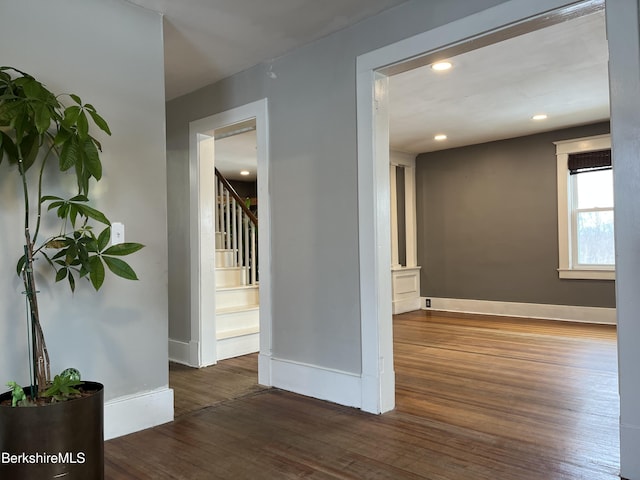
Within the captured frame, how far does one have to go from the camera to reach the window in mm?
5836

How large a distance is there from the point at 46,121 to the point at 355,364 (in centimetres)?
207

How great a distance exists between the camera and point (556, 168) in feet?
20.1

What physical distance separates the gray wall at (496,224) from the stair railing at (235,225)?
3072mm

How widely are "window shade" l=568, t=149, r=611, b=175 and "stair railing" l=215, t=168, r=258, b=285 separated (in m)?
4.10

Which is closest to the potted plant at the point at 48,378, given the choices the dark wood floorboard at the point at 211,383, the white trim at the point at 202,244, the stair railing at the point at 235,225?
the dark wood floorboard at the point at 211,383

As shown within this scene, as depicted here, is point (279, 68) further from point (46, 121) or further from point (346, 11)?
point (46, 121)

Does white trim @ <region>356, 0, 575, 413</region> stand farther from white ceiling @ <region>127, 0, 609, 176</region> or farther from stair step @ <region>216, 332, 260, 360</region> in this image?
stair step @ <region>216, 332, 260, 360</region>

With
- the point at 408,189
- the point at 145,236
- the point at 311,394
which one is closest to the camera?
the point at 145,236

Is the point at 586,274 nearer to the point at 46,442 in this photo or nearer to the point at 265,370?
the point at 265,370

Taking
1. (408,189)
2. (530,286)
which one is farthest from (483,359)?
(408,189)

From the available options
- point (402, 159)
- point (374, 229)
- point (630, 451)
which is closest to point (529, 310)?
point (402, 159)

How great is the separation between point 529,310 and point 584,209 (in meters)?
1.49

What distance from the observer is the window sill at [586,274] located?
5.73 metres

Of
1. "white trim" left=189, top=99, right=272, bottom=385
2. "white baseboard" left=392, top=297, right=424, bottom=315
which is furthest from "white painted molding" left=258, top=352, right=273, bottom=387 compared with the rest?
"white baseboard" left=392, top=297, right=424, bottom=315
